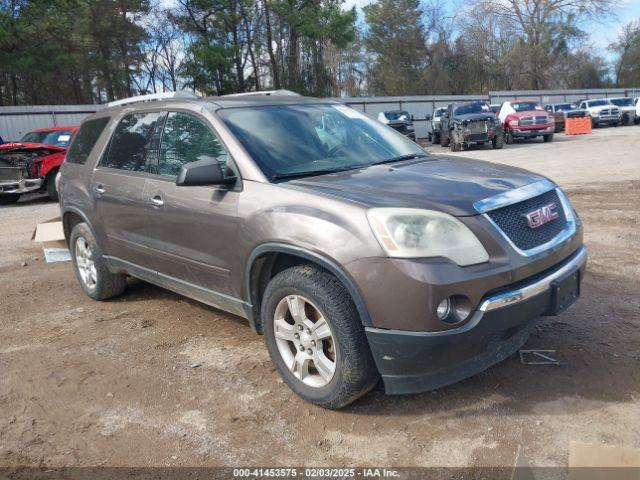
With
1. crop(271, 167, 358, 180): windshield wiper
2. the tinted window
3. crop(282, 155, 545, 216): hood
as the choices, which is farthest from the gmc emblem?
the tinted window

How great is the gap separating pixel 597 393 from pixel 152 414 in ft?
8.29

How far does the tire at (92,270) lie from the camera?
5066 millimetres

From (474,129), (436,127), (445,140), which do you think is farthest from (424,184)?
(436,127)

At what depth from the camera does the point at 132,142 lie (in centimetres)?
455

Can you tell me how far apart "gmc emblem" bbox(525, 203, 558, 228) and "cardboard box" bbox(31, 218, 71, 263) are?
564 cm

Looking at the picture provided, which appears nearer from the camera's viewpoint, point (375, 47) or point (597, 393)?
point (597, 393)

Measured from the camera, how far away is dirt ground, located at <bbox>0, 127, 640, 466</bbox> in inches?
109

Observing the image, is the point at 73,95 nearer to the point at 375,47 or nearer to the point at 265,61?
the point at 265,61

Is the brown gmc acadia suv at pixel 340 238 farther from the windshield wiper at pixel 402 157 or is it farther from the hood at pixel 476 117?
the hood at pixel 476 117

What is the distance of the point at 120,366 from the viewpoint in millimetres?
3904

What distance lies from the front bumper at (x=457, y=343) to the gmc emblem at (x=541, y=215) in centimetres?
32

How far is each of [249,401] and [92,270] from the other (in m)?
2.72

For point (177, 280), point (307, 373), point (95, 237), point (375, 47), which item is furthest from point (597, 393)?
point (375, 47)

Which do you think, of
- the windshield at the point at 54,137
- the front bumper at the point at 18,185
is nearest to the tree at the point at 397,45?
the windshield at the point at 54,137
